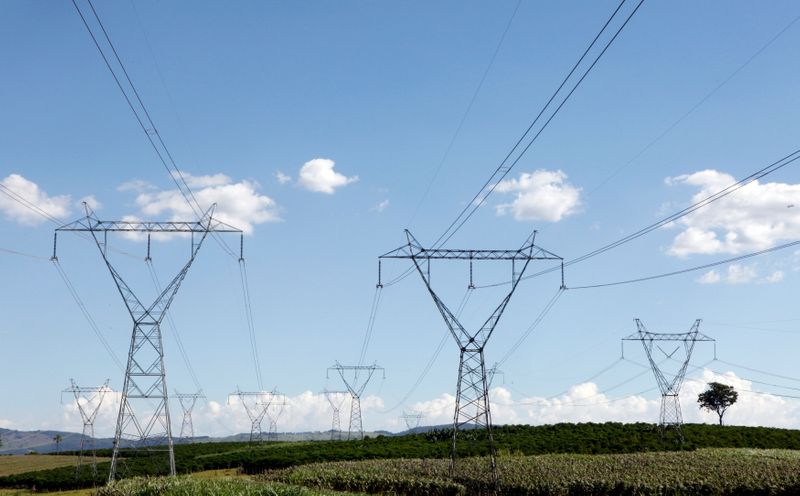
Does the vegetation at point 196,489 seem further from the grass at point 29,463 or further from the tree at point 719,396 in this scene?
the tree at point 719,396

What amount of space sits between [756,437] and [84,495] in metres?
70.5

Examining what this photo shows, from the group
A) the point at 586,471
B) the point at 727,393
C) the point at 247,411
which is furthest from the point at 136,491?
the point at 727,393

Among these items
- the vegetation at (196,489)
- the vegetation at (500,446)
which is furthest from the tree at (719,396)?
the vegetation at (196,489)

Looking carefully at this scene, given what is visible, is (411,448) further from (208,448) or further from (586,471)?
(208,448)

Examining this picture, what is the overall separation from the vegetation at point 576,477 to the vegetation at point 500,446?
13.4 meters

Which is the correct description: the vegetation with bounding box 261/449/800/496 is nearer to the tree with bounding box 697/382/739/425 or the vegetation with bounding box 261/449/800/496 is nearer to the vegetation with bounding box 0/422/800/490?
the vegetation with bounding box 0/422/800/490

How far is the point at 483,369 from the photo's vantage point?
49844mm

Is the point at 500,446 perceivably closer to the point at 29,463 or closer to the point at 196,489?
the point at 196,489

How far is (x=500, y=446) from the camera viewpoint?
84188mm

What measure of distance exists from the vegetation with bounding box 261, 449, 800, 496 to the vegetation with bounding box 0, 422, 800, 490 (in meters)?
13.4

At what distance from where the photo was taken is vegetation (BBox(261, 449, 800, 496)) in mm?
48719

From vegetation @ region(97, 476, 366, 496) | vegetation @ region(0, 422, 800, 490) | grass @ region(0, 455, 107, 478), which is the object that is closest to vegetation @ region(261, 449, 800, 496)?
vegetation @ region(97, 476, 366, 496)

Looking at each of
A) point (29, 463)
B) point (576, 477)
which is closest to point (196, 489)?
point (576, 477)

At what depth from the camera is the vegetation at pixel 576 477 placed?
160ft
